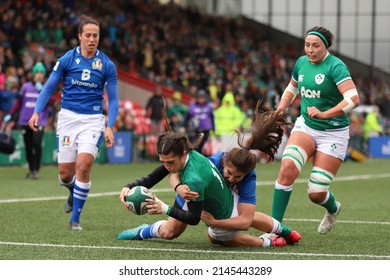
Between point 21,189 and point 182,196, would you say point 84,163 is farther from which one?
point 21,189

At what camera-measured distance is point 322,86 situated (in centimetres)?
964

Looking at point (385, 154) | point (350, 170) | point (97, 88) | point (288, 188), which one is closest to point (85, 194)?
point (97, 88)

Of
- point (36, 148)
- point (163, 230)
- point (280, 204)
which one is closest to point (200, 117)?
point (36, 148)

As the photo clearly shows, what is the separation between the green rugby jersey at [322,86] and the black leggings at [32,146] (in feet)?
30.2

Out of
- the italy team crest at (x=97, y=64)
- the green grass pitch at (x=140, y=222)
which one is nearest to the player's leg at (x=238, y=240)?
the green grass pitch at (x=140, y=222)

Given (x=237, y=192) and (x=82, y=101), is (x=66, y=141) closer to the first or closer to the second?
(x=82, y=101)

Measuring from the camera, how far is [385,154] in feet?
110

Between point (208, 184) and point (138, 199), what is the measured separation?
1.99ft

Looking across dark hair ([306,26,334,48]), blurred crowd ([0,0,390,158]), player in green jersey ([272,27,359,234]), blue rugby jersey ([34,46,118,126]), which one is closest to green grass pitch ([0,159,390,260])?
player in green jersey ([272,27,359,234])

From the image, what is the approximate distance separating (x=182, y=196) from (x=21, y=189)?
8006 millimetres

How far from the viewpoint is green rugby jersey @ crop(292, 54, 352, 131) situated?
959 cm

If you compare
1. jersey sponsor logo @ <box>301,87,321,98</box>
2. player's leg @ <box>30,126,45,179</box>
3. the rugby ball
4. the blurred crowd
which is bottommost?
the blurred crowd

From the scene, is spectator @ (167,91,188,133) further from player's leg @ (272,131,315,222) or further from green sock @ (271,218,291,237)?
green sock @ (271,218,291,237)
